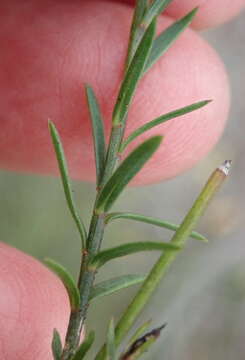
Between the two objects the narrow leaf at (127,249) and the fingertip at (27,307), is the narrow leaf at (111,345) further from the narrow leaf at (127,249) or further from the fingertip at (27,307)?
the fingertip at (27,307)

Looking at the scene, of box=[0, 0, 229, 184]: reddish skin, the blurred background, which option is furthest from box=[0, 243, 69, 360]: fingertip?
the blurred background

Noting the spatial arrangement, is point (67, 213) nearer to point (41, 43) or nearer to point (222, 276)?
point (222, 276)

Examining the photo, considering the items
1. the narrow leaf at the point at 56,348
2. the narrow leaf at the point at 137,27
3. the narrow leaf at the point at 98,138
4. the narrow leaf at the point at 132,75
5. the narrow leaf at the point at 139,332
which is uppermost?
the narrow leaf at the point at 137,27

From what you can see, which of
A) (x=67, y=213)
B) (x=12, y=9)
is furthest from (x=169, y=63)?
(x=67, y=213)

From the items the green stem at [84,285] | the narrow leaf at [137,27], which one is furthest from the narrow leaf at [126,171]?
the narrow leaf at [137,27]

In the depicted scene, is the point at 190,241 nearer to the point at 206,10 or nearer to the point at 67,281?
the point at 206,10

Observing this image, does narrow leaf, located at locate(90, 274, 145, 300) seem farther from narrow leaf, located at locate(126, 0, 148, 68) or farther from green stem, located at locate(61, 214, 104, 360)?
narrow leaf, located at locate(126, 0, 148, 68)
